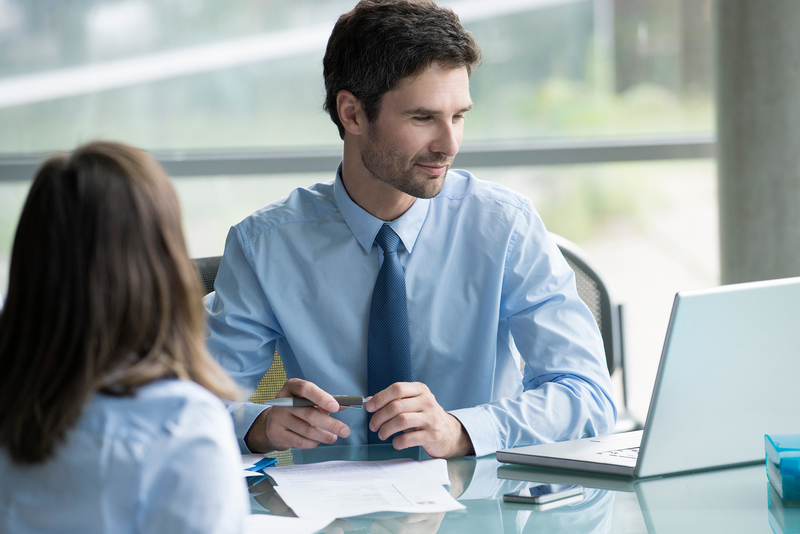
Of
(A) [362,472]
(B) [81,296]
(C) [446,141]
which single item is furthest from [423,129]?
(B) [81,296]

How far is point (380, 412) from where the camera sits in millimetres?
1239

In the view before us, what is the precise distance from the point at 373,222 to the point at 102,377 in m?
0.97

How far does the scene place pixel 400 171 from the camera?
1588mm

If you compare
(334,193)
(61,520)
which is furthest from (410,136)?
(61,520)

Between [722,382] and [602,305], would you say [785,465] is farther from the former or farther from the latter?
[602,305]

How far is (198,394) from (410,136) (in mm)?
1004

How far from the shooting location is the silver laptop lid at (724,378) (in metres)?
1.00

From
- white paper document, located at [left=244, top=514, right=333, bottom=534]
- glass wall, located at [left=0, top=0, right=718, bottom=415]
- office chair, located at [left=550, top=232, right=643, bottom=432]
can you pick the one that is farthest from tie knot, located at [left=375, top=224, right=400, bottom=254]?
glass wall, located at [left=0, top=0, right=718, bottom=415]

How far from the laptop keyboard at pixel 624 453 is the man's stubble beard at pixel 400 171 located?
24.9 inches

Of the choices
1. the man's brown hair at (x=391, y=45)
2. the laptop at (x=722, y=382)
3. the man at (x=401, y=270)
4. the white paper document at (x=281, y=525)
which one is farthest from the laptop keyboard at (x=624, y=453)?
the man's brown hair at (x=391, y=45)

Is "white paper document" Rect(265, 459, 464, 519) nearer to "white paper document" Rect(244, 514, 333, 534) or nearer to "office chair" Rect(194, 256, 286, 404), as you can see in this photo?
"white paper document" Rect(244, 514, 333, 534)

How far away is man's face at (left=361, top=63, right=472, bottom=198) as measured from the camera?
157 cm

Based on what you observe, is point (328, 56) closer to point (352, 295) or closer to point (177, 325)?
point (352, 295)

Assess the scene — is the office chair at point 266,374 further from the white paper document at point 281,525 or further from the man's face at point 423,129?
the white paper document at point 281,525
